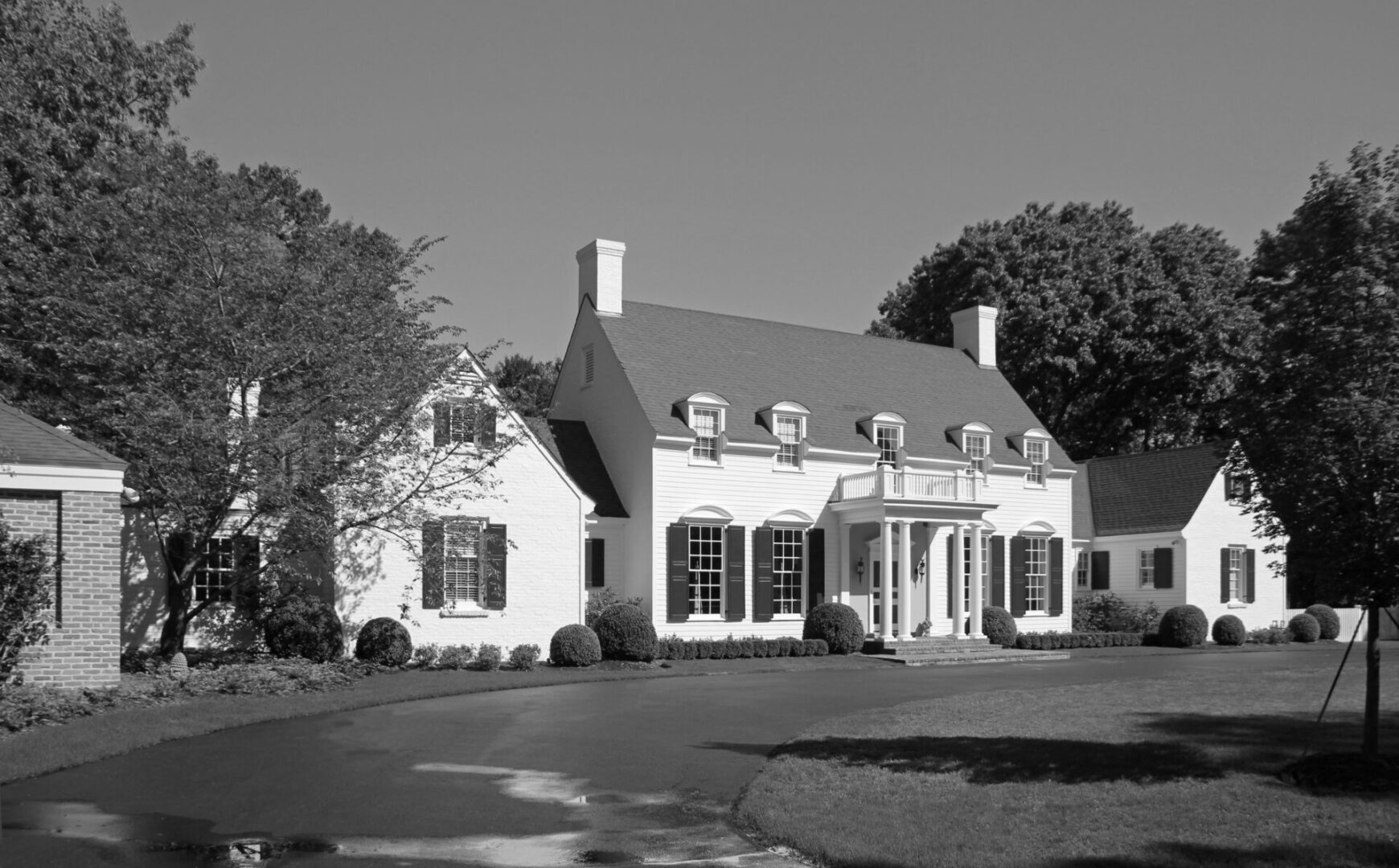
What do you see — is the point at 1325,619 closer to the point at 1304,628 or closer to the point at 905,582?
the point at 1304,628

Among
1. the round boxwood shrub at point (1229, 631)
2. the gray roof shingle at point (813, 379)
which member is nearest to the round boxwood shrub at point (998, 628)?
the gray roof shingle at point (813, 379)

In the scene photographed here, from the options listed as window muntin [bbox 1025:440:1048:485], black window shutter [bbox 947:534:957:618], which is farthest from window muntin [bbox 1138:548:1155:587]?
black window shutter [bbox 947:534:957:618]

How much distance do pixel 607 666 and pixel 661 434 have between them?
21.3ft

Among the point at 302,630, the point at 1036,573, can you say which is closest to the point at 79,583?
the point at 302,630

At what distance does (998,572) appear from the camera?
36750 mm

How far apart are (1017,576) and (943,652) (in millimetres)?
6223

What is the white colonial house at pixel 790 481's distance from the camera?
31656 mm

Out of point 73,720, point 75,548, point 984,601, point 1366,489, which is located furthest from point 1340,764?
point 984,601

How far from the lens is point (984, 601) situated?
120 feet

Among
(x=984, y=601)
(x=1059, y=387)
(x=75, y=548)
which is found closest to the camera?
(x=75, y=548)

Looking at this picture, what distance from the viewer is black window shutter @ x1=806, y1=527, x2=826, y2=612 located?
109 ft

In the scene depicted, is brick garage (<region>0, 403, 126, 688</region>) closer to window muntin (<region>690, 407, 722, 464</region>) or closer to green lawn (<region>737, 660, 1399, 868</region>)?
green lawn (<region>737, 660, 1399, 868</region>)

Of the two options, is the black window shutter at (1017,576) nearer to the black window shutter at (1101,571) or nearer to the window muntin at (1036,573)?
the window muntin at (1036,573)

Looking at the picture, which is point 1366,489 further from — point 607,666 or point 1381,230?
point 607,666
